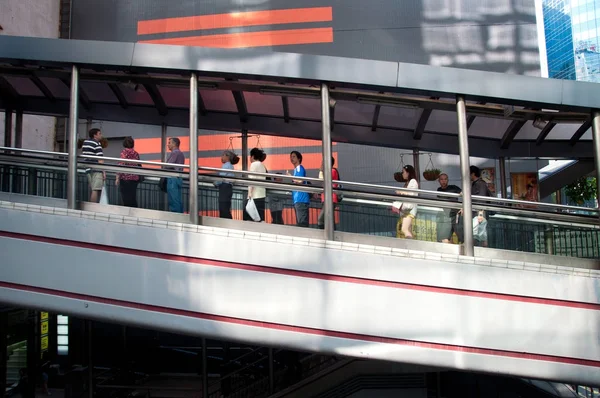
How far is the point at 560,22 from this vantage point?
170ft

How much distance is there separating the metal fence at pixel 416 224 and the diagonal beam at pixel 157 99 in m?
2.09

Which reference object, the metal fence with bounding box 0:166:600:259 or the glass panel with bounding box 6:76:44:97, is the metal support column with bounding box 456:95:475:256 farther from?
the glass panel with bounding box 6:76:44:97

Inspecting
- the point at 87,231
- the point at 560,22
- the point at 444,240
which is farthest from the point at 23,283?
the point at 560,22

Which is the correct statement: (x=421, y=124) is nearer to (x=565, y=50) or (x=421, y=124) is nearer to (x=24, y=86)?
(x=24, y=86)

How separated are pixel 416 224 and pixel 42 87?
677cm

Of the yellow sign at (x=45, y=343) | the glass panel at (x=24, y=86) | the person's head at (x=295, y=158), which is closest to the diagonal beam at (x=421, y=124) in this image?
the person's head at (x=295, y=158)

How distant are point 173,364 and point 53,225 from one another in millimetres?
9235

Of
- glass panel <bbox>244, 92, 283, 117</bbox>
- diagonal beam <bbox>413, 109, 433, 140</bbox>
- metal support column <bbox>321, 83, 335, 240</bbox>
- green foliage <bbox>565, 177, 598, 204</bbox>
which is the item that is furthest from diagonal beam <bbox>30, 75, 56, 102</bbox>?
green foliage <bbox>565, 177, 598, 204</bbox>

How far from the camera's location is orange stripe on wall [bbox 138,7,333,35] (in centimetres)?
1625

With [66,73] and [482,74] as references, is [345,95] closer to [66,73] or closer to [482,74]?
[482,74]

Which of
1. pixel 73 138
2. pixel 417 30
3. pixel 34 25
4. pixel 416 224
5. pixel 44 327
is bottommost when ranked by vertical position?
pixel 44 327

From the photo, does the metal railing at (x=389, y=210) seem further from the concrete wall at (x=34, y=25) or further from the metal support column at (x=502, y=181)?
the concrete wall at (x=34, y=25)

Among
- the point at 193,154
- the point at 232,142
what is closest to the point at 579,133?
the point at 193,154

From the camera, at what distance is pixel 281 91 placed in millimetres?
8109
